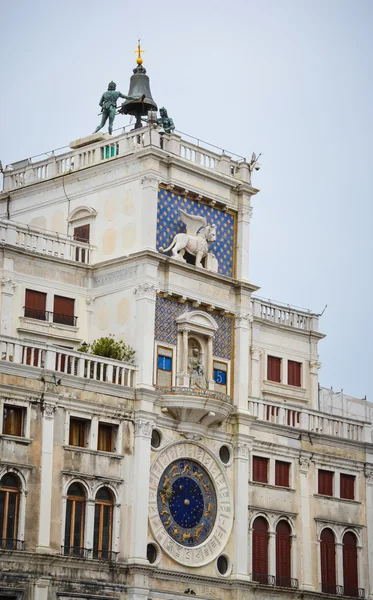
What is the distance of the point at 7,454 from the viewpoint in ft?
167

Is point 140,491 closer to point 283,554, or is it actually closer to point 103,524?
point 103,524

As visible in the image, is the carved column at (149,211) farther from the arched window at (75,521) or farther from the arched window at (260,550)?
the arched window at (260,550)

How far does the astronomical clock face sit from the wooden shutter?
920 centimetres

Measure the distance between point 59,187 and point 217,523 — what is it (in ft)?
49.4

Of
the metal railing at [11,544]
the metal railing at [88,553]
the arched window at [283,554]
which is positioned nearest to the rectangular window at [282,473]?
the arched window at [283,554]

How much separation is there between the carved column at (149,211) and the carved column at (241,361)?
5469mm

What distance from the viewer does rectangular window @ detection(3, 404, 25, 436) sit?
51.5 metres

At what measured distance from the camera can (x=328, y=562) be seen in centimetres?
6197

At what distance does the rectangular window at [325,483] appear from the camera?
62844mm

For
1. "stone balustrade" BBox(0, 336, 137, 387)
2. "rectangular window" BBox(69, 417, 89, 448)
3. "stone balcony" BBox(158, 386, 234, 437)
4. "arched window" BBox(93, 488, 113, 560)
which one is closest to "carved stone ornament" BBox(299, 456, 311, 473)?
"stone balcony" BBox(158, 386, 234, 437)

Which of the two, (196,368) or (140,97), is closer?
(196,368)

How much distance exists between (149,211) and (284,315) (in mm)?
11531

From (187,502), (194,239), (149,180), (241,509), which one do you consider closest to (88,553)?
(187,502)

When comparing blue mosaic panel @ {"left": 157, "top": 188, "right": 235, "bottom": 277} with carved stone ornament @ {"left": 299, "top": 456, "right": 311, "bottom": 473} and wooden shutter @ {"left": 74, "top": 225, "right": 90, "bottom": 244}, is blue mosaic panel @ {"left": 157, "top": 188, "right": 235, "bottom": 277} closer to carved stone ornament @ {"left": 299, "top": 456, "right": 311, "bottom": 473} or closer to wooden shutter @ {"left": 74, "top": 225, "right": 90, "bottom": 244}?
wooden shutter @ {"left": 74, "top": 225, "right": 90, "bottom": 244}
